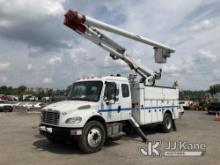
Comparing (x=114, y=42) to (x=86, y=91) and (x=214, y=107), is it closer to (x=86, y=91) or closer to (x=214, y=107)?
(x=86, y=91)

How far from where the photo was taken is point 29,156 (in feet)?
31.5

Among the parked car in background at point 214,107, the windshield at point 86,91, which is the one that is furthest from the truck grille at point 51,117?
the parked car in background at point 214,107

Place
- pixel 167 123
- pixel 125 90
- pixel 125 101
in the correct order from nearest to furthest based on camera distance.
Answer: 1. pixel 125 101
2. pixel 125 90
3. pixel 167 123

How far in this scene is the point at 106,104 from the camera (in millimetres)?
11188

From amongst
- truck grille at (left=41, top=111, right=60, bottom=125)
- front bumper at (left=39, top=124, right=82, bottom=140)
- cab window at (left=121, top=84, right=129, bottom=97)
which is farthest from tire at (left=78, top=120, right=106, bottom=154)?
cab window at (left=121, top=84, right=129, bottom=97)

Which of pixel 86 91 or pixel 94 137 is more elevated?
pixel 86 91

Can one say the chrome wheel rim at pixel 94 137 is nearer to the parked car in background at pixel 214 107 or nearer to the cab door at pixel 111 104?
the cab door at pixel 111 104

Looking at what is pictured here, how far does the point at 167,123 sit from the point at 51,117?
7.32 m

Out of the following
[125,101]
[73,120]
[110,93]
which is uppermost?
[110,93]

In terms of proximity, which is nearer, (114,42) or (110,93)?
(110,93)

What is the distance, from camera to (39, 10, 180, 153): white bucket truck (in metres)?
10.1

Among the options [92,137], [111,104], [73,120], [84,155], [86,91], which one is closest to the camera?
[84,155]

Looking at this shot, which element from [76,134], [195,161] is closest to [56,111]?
[76,134]
